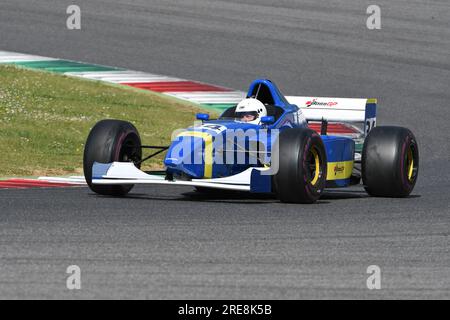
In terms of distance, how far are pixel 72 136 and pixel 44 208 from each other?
660cm

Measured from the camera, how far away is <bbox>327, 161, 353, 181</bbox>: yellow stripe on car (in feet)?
42.3

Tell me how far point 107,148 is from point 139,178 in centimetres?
60

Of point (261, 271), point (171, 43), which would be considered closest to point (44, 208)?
point (261, 271)

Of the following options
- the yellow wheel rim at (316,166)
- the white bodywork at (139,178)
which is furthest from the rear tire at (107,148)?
the yellow wheel rim at (316,166)

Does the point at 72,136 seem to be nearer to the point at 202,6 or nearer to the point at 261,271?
the point at 261,271

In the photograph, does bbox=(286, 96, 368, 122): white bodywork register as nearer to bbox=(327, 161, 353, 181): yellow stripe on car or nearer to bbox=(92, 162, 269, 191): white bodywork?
bbox=(327, 161, 353, 181): yellow stripe on car

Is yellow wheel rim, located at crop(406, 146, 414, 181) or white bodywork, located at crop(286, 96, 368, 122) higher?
white bodywork, located at crop(286, 96, 368, 122)

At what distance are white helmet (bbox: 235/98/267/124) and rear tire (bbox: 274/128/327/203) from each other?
3.15 feet

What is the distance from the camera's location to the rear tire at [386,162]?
12.6 m

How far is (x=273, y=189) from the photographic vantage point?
11898mm

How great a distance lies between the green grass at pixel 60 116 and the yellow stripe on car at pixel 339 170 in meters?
3.93

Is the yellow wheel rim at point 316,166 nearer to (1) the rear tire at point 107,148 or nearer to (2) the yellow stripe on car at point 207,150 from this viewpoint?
(2) the yellow stripe on car at point 207,150

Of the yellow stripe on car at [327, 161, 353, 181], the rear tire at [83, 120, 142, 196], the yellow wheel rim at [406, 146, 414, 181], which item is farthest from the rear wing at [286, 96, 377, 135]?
the rear tire at [83, 120, 142, 196]

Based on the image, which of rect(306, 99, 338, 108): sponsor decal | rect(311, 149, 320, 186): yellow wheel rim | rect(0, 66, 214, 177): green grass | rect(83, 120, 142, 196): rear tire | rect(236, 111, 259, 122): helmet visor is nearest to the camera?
rect(311, 149, 320, 186): yellow wheel rim
